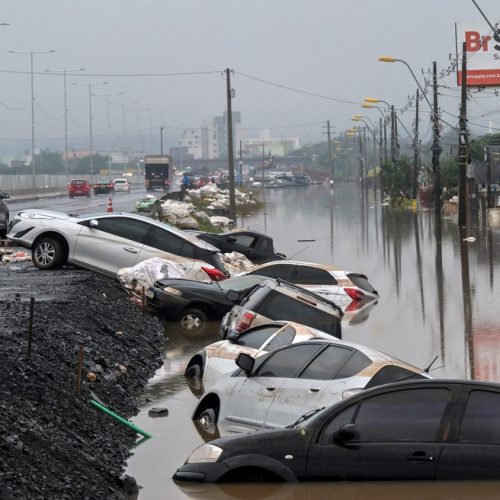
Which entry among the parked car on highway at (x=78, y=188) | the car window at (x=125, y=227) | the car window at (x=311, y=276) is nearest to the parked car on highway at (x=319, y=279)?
the car window at (x=311, y=276)

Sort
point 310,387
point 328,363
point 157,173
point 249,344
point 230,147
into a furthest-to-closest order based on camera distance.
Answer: point 157,173 < point 230,147 < point 249,344 < point 328,363 < point 310,387

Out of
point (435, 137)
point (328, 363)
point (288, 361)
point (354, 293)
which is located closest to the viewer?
point (328, 363)

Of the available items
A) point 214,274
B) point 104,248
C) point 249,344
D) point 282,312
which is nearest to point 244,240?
point 104,248

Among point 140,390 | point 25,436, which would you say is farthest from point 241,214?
point 25,436

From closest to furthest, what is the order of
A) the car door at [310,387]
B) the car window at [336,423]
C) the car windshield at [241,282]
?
the car window at [336,423]
the car door at [310,387]
the car windshield at [241,282]

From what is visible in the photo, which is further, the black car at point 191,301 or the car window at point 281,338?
the black car at point 191,301

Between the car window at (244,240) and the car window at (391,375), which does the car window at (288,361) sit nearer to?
the car window at (391,375)

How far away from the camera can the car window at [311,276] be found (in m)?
26.9

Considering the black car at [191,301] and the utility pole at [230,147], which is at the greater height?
the utility pole at [230,147]

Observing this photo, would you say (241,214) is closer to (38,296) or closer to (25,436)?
(38,296)

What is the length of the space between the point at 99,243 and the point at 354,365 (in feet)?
48.4

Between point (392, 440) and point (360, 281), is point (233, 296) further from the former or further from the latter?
point (392, 440)

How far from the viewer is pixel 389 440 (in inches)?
369

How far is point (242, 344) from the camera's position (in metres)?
15.8
